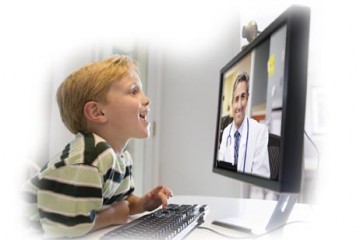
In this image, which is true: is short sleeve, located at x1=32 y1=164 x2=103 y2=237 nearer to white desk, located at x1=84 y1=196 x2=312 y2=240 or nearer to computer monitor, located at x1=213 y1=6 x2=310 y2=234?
white desk, located at x1=84 y1=196 x2=312 y2=240

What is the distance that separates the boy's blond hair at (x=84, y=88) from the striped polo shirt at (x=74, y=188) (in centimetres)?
13

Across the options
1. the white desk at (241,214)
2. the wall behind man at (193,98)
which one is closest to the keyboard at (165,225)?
the white desk at (241,214)

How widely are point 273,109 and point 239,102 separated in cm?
18

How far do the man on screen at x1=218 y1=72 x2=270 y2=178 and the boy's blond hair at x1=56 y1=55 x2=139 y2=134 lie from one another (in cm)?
26

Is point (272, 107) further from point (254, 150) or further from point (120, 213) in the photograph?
point (120, 213)

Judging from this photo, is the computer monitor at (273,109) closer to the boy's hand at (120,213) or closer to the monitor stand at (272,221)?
the monitor stand at (272,221)

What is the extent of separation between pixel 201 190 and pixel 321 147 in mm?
664

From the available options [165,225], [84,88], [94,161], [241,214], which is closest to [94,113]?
[84,88]

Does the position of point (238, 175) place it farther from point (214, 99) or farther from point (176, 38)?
point (176, 38)

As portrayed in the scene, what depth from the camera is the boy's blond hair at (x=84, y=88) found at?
0.72 m

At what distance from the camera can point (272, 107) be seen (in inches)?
21.0

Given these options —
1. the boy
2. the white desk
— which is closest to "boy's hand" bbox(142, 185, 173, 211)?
the boy

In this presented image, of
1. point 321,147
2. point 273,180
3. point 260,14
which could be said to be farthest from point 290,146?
point 260,14

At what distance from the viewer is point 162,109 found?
178cm
